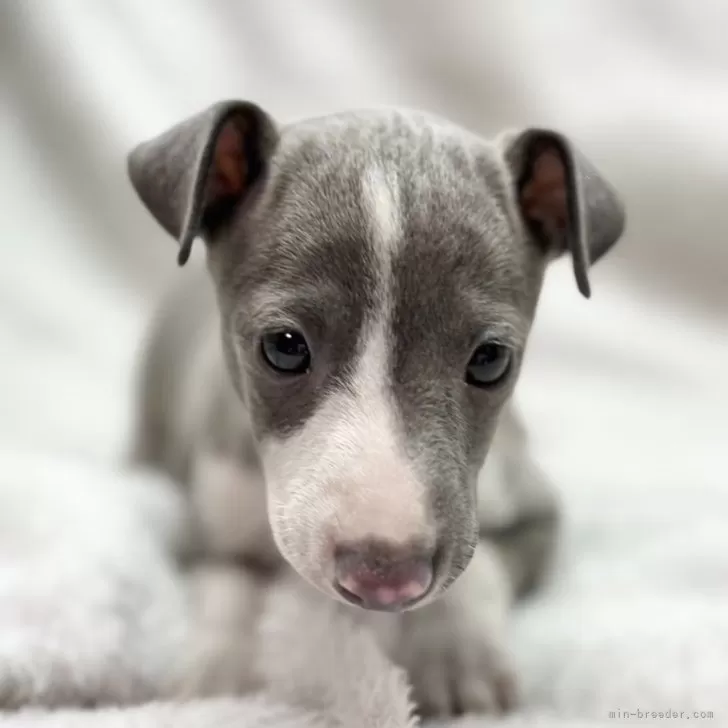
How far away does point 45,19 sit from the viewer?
3.57 meters

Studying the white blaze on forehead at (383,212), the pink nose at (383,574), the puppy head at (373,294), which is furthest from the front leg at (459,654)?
the white blaze on forehead at (383,212)

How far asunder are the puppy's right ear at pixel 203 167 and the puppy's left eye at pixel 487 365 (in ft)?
1.91

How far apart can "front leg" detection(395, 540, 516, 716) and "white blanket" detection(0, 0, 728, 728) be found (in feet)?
1.36

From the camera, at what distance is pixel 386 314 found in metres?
1.81

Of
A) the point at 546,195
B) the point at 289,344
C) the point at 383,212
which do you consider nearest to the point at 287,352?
the point at 289,344

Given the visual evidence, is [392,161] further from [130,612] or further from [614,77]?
[614,77]

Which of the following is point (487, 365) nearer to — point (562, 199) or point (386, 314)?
point (386, 314)

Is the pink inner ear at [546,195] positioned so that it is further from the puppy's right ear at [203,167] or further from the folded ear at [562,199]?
the puppy's right ear at [203,167]

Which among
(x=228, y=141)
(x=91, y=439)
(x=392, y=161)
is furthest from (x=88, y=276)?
(x=392, y=161)

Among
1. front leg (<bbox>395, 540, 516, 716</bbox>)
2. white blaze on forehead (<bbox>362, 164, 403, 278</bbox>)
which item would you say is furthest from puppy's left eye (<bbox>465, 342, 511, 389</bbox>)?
front leg (<bbox>395, 540, 516, 716</bbox>)

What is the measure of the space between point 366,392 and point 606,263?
2.49m

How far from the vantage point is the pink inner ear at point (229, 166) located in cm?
205

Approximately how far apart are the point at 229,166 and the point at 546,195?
67 centimetres

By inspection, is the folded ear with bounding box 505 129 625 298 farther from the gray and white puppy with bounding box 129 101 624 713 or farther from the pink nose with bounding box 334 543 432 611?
the pink nose with bounding box 334 543 432 611
